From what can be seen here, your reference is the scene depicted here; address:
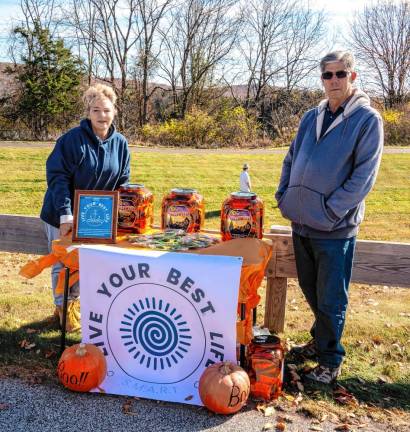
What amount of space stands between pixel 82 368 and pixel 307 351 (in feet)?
5.51

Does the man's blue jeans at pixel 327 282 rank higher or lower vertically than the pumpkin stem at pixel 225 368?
higher

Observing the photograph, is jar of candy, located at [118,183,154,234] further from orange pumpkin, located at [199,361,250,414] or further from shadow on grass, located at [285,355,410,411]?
shadow on grass, located at [285,355,410,411]

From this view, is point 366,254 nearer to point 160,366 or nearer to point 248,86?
point 160,366

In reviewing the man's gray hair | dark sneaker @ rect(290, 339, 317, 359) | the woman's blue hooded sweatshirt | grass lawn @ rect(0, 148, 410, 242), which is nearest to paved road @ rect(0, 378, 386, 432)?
dark sneaker @ rect(290, 339, 317, 359)

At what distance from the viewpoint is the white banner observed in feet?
10.0

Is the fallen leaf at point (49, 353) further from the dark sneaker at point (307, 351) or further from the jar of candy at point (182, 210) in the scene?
the dark sneaker at point (307, 351)

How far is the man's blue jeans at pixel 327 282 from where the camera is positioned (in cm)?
324

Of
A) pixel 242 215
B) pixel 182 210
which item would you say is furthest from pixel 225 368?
pixel 182 210

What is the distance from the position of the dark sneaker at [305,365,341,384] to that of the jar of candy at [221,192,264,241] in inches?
38.6

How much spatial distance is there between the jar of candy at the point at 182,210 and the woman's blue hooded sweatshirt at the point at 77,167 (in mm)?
576

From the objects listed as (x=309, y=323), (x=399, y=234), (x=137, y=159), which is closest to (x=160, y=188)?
(x=137, y=159)

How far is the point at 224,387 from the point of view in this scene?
2934 millimetres

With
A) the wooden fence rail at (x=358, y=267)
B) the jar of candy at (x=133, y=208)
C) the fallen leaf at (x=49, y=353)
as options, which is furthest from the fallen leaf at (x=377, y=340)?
the fallen leaf at (x=49, y=353)

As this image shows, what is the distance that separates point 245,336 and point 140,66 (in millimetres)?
29545
